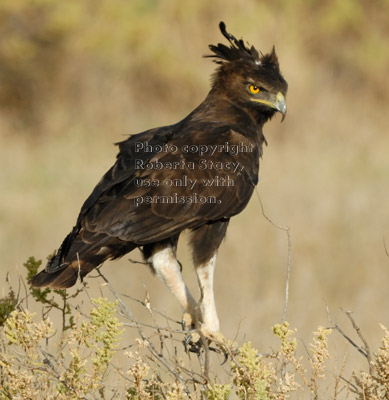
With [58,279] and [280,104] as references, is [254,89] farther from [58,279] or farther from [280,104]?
[58,279]

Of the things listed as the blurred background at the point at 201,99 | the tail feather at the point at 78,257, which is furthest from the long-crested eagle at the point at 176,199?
the blurred background at the point at 201,99

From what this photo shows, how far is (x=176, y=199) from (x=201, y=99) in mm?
9711

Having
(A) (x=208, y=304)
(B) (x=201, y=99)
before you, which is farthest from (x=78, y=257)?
(B) (x=201, y=99)

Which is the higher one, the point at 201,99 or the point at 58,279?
the point at 201,99

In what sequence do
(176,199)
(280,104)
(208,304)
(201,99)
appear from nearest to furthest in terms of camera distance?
(176,199) → (208,304) → (280,104) → (201,99)

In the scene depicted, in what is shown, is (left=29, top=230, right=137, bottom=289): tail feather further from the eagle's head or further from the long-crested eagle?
the eagle's head

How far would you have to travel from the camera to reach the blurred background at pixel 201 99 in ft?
32.0

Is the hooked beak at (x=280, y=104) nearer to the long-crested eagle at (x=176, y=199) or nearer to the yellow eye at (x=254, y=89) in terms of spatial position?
the long-crested eagle at (x=176, y=199)

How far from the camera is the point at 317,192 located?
10.9 metres

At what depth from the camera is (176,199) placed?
13.6 feet

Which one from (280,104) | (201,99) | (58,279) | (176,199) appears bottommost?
(58,279)

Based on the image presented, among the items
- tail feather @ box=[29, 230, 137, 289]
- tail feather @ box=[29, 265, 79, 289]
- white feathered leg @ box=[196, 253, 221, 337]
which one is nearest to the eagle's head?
white feathered leg @ box=[196, 253, 221, 337]

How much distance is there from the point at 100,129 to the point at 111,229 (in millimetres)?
9505

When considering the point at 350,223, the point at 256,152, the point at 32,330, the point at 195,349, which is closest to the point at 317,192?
the point at 350,223
